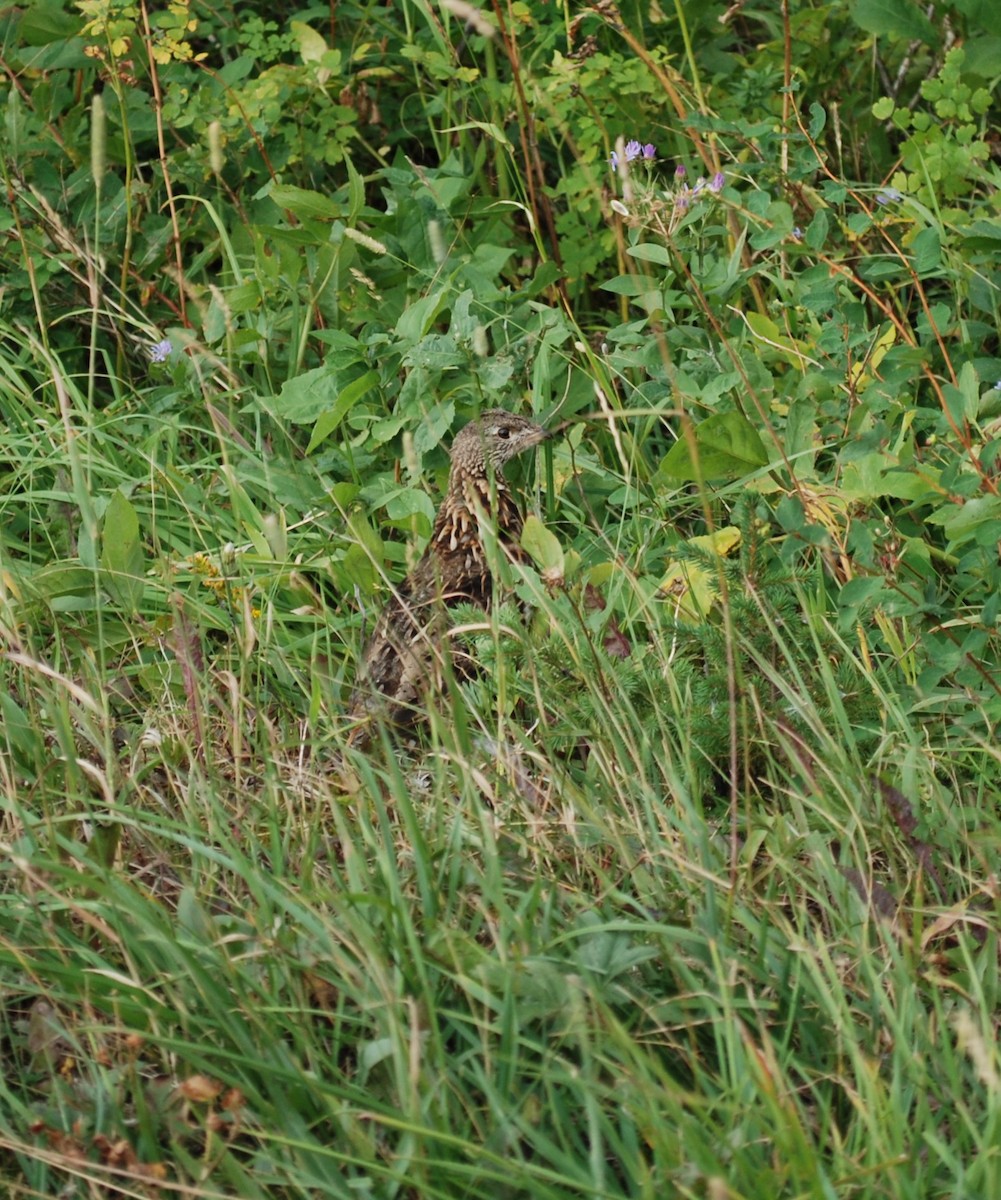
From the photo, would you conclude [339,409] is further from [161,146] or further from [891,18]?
[891,18]

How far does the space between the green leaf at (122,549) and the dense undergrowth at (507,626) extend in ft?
0.05

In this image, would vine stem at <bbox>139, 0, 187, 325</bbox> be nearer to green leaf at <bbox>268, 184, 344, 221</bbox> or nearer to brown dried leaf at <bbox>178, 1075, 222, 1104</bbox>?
green leaf at <bbox>268, 184, 344, 221</bbox>

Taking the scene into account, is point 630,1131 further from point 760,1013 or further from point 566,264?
point 566,264

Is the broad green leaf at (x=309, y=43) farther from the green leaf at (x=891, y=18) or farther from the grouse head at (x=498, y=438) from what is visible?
the green leaf at (x=891, y=18)

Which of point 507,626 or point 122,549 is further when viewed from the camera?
point 122,549

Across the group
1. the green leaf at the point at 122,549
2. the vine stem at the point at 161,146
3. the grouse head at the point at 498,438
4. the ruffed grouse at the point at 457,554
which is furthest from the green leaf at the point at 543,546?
the vine stem at the point at 161,146

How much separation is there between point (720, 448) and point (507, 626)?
0.66 meters

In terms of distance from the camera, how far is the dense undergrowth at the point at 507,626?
8.51 ft

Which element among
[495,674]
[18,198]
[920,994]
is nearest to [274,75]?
[18,198]

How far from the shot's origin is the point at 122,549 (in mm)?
4039

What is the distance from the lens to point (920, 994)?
9.36ft

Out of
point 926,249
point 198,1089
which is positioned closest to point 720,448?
point 926,249

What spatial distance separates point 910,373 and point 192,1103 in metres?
2.12

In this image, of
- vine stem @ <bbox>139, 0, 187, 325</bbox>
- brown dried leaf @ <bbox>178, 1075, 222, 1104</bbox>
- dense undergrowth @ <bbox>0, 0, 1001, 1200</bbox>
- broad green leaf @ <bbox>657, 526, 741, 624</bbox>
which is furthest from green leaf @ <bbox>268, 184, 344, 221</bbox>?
brown dried leaf @ <bbox>178, 1075, 222, 1104</bbox>
